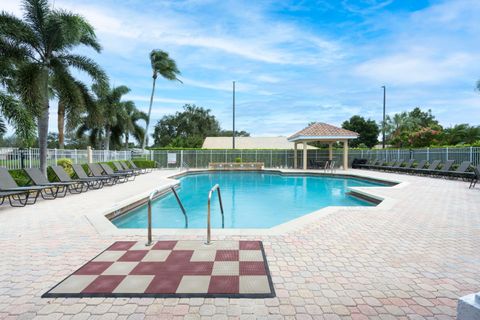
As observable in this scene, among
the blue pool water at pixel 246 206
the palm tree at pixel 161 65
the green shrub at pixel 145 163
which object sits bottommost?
the blue pool water at pixel 246 206

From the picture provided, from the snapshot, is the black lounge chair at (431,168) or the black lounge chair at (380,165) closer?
the black lounge chair at (431,168)

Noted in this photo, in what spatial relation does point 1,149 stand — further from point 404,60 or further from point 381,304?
point 404,60

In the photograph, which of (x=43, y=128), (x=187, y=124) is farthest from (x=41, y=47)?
(x=187, y=124)

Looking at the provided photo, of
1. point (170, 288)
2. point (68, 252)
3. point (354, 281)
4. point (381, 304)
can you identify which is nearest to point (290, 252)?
point (354, 281)

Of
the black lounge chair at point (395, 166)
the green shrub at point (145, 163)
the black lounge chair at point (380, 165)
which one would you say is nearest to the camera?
the black lounge chair at point (395, 166)

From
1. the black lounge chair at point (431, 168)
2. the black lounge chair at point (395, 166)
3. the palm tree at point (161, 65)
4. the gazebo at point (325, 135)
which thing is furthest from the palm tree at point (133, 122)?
the black lounge chair at point (431, 168)

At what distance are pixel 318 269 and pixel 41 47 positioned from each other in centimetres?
1257

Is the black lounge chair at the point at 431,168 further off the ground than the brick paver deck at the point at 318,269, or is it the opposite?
the black lounge chair at the point at 431,168

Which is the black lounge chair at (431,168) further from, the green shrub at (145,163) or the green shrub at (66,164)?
the green shrub at (145,163)

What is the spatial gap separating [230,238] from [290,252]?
1.02 m

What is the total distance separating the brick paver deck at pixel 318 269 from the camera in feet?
7.97

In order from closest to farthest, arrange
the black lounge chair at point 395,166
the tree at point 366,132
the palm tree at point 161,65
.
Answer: the black lounge chair at point 395,166 → the palm tree at point 161,65 → the tree at point 366,132

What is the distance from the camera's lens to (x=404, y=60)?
520 inches

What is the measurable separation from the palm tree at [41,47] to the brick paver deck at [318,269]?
5393mm
